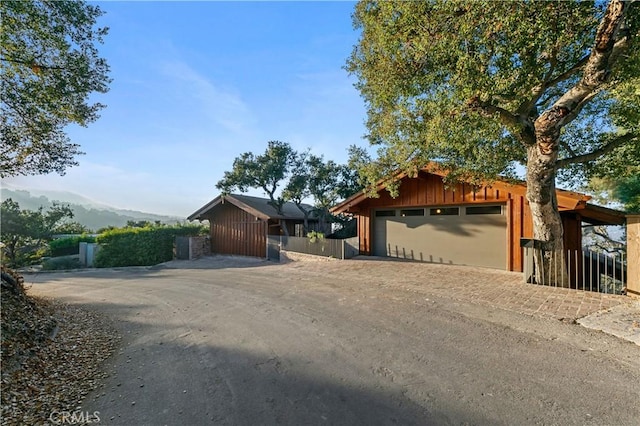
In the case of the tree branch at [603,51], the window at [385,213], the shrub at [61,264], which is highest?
the tree branch at [603,51]

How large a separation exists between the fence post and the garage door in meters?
4.06

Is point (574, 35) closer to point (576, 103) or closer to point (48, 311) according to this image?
point (576, 103)

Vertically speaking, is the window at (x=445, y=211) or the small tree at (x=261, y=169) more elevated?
the small tree at (x=261, y=169)

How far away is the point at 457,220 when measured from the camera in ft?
35.4

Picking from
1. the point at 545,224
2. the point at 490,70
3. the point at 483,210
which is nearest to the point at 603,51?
the point at 490,70

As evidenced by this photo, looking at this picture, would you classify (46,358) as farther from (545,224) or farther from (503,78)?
(545,224)

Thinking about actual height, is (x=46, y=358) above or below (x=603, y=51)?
below

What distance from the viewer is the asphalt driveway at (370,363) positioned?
8.09 feet

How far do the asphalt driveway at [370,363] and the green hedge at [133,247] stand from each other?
11.6 metres

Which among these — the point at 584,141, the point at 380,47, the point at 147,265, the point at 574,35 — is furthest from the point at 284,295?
the point at 147,265

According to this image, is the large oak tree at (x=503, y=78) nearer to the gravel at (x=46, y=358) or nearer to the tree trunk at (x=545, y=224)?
the tree trunk at (x=545, y=224)

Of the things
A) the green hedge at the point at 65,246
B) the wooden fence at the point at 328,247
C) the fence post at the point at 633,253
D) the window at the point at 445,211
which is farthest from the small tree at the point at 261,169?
the fence post at the point at 633,253

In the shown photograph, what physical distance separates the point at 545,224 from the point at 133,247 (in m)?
19.3

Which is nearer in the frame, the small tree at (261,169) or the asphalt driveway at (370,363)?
the asphalt driveway at (370,363)
